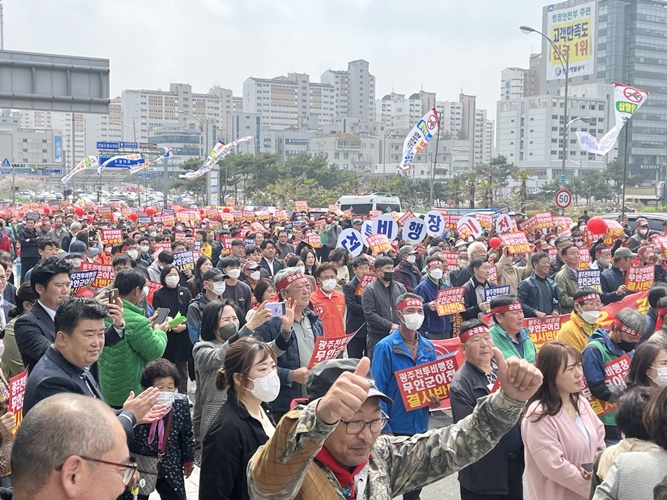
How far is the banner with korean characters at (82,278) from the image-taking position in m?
9.38

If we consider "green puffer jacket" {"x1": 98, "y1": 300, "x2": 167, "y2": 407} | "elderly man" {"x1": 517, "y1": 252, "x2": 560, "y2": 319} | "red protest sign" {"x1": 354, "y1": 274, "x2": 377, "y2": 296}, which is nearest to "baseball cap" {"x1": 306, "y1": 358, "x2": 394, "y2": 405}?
"green puffer jacket" {"x1": 98, "y1": 300, "x2": 167, "y2": 407}

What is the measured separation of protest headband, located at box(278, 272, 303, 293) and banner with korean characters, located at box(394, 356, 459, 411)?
5.33ft

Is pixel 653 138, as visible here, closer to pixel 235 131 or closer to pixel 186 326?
pixel 235 131

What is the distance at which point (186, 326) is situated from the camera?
7887 mm

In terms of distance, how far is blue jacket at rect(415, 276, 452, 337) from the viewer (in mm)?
9812

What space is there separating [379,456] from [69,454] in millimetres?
1234

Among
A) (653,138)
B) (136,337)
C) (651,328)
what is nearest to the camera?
(136,337)

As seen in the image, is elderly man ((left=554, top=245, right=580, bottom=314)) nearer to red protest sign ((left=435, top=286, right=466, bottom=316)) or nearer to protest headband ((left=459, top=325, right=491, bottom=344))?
red protest sign ((left=435, top=286, right=466, bottom=316))

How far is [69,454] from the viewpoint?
2131 mm

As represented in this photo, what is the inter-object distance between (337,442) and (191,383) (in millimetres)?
7360

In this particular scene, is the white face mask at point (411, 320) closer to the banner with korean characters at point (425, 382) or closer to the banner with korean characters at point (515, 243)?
the banner with korean characters at point (425, 382)

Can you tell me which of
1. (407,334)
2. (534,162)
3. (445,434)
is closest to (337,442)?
(445,434)

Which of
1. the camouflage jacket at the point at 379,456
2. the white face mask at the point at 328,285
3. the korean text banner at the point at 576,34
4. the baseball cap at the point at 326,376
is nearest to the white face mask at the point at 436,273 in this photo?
the white face mask at the point at 328,285

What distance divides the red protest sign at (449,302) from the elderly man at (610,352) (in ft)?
12.1
